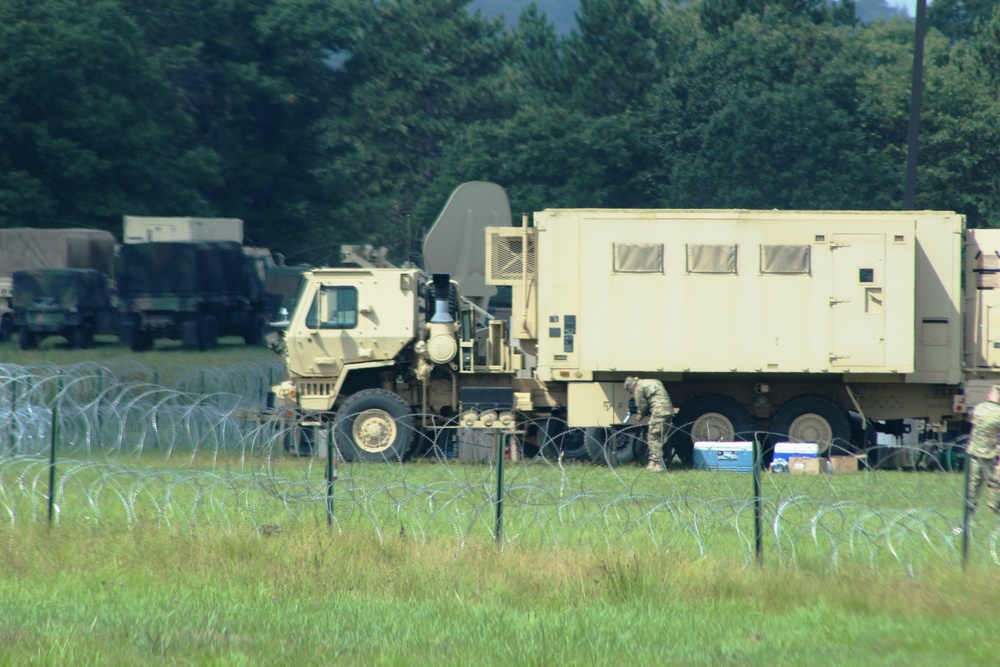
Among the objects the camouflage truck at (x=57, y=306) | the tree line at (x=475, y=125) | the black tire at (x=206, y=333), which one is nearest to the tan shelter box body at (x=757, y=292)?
the camouflage truck at (x=57, y=306)

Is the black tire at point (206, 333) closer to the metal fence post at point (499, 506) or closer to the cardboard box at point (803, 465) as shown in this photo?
the cardboard box at point (803, 465)

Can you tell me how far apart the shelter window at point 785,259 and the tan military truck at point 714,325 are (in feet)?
0.06

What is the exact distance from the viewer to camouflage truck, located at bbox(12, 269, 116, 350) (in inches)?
1388

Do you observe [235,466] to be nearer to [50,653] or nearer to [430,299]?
[430,299]

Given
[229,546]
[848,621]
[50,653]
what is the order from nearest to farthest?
[50,653]
[848,621]
[229,546]

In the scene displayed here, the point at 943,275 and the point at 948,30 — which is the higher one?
the point at 948,30

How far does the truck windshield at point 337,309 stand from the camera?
762 inches

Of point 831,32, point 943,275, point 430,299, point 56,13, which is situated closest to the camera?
point 943,275

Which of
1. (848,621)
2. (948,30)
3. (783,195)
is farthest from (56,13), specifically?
(948,30)

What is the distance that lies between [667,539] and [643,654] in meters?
2.72

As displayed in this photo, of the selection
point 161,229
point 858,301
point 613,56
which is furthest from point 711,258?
point 613,56

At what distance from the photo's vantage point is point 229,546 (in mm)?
11086

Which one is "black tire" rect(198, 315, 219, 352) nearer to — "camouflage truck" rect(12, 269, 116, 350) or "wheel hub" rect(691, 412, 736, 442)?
"camouflage truck" rect(12, 269, 116, 350)

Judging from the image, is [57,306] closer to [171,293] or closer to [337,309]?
[171,293]
